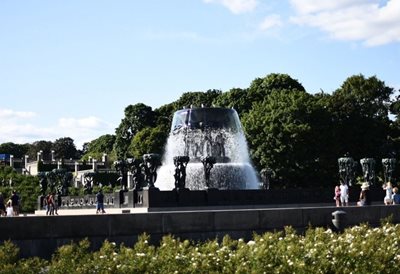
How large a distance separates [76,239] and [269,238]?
20.7ft

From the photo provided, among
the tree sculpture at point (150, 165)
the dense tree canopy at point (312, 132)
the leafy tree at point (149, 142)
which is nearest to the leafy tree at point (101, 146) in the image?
the leafy tree at point (149, 142)

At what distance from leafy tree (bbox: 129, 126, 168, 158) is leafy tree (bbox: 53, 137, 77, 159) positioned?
80116 mm

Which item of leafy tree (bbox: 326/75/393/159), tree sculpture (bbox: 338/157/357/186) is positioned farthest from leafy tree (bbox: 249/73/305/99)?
tree sculpture (bbox: 338/157/357/186)

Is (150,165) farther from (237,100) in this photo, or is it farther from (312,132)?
(237,100)

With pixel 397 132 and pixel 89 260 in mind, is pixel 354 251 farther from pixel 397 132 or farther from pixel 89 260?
pixel 397 132

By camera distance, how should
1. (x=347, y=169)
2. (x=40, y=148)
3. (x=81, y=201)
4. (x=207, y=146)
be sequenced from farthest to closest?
(x=40, y=148) < (x=347, y=169) < (x=207, y=146) < (x=81, y=201)

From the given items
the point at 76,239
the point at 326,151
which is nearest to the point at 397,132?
the point at 326,151

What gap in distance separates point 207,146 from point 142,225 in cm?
2857

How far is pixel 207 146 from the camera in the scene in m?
48.1

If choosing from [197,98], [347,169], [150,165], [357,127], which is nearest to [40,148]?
[197,98]

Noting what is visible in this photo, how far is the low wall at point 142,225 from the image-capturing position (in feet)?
59.6

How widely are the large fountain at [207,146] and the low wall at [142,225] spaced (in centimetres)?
2211

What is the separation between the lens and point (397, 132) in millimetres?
73312

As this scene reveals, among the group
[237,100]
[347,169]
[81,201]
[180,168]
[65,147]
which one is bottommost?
[81,201]
